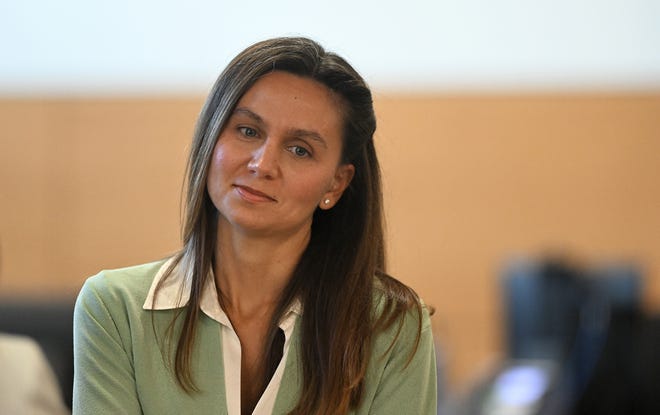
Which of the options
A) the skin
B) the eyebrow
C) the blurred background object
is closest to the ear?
the skin

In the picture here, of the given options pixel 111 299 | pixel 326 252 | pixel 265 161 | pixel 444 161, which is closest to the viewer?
pixel 265 161

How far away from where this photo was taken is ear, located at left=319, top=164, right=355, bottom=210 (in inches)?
73.2

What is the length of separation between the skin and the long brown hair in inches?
0.8

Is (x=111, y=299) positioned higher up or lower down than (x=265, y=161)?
lower down

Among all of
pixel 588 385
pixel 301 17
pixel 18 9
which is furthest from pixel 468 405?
pixel 18 9

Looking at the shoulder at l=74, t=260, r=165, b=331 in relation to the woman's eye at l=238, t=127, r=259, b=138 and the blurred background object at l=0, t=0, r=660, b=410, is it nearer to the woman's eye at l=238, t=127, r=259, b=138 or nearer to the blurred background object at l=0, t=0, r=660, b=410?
the woman's eye at l=238, t=127, r=259, b=138

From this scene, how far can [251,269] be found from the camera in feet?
6.14

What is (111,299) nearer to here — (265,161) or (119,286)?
(119,286)

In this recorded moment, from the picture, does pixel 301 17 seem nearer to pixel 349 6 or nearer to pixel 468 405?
pixel 349 6

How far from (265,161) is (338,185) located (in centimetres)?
21

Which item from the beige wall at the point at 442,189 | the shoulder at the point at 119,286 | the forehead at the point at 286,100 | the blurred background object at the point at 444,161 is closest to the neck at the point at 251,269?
the shoulder at the point at 119,286

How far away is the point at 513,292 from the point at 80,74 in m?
2.81

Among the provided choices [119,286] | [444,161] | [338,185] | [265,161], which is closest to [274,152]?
[265,161]

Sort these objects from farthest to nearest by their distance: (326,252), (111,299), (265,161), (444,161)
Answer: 1. (444,161)
2. (326,252)
3. (111,299)
4. (265,161)
